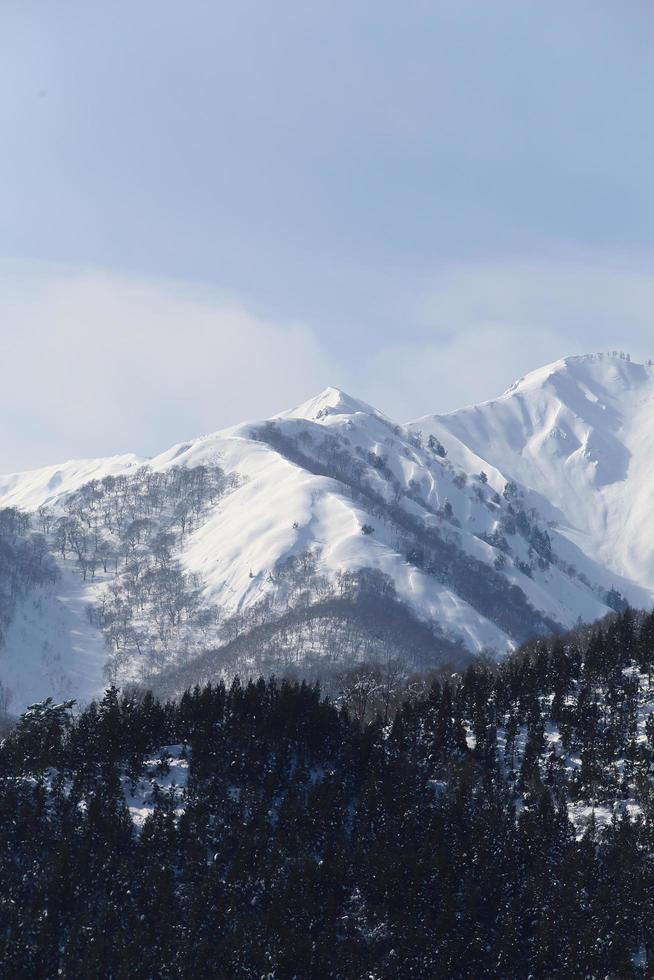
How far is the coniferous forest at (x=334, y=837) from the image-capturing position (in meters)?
119

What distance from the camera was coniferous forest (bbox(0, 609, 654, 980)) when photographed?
390ft

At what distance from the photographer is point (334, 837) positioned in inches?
5423

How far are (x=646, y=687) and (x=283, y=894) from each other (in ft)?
249

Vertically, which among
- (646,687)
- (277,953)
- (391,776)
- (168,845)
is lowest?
(277,953)

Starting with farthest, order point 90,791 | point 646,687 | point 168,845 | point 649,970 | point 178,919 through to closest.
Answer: point 646,687 → point 90,791 → point 168,845 → point 178,919 → point 649,970

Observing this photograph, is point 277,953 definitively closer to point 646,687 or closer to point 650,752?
point 650,752

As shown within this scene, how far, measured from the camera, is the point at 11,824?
444 feet

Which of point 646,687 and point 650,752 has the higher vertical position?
point 646,687

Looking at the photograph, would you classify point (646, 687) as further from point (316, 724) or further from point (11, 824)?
point (11, 824)

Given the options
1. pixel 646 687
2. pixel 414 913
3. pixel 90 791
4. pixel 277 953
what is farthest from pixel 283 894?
pixel 646 687

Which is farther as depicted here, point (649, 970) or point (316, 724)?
point (316, 724)

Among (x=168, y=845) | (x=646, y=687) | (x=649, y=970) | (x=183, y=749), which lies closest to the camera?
(x=649, y=970)

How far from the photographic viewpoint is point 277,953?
388ft

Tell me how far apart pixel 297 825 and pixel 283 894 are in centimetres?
1466
